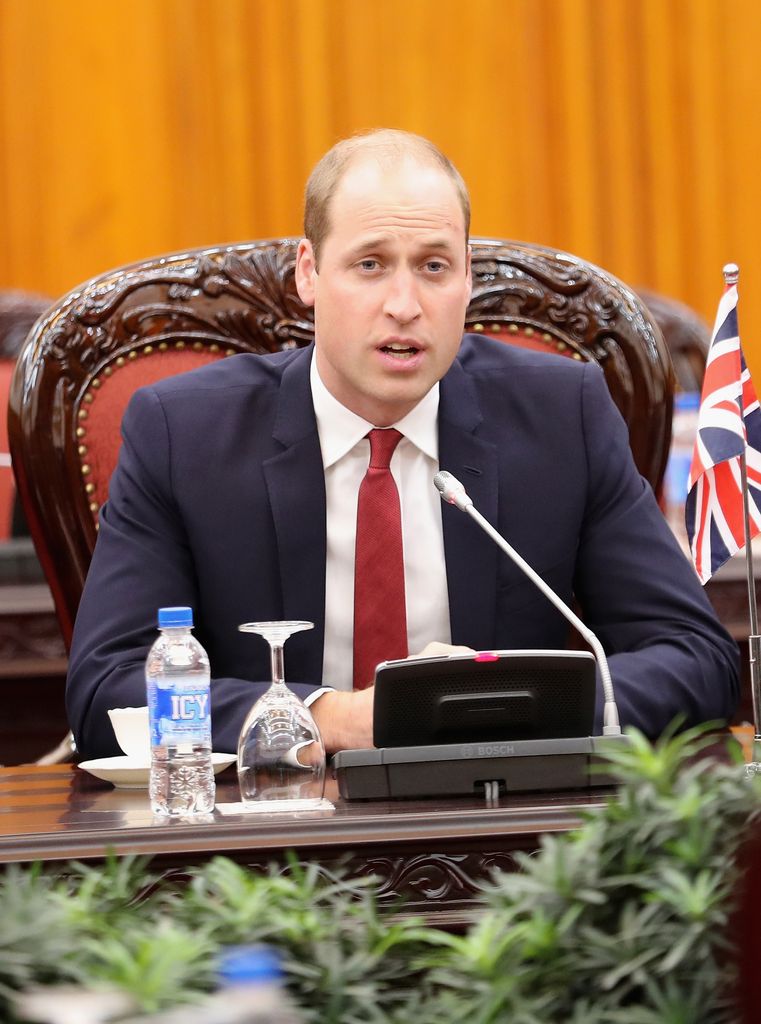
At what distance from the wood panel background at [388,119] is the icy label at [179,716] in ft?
11.4

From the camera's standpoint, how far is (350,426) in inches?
87.4

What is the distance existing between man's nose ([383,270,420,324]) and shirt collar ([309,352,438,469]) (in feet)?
0.54

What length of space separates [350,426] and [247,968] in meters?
1.63

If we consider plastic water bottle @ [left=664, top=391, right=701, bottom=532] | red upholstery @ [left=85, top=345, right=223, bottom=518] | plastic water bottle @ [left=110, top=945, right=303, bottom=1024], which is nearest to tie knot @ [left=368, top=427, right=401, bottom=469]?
red upholstery @ [left=85, top=345, right=223, bottom=518]

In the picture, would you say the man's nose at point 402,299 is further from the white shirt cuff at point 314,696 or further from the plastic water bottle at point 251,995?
the plastic water bottle at point 251,995

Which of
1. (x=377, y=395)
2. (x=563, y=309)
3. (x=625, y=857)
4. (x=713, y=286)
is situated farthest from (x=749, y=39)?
(x=625, y=857)

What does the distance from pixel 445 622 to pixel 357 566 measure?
0.15 m

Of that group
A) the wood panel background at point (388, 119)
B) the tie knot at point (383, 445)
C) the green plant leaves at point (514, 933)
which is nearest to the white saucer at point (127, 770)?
the tie knot at point (383, 445)

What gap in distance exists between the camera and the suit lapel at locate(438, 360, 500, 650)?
2.15 m

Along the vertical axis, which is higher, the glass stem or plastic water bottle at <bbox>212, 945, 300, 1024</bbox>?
the glass stem

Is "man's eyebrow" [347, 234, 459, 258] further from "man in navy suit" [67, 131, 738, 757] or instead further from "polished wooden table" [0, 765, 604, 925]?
"polished wooden table" [0, 765, 604, 925]

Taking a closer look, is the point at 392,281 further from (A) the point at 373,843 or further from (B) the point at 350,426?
(A) the point at 373,843

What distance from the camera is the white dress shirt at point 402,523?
214cm

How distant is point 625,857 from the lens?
75cm
